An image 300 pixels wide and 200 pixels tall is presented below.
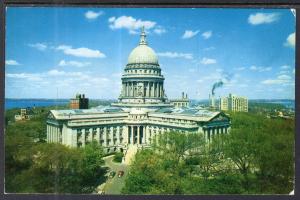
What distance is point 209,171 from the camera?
5922mm

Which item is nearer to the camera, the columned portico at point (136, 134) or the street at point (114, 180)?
the street at point (114, 180)

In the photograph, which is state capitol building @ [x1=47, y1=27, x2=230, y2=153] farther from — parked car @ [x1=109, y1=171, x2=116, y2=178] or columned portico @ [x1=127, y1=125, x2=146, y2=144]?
parked car @ [x1=109, y1=171, x2=116, y2=178]

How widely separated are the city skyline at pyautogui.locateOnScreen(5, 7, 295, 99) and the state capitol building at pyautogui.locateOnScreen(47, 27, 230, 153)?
0.20 m

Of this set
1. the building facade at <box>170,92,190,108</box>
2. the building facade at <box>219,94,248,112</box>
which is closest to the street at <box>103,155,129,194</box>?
the building facade at <box>170,92,190,108</box>

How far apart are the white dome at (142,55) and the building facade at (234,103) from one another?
4.01 ft

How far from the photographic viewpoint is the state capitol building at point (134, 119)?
588 centimetres

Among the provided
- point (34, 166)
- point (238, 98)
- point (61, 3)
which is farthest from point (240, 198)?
point (61, 3)

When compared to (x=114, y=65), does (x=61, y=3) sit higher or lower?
higher

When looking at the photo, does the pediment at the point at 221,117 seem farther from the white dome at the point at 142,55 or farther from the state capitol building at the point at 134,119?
the white dome at the point at 142,55

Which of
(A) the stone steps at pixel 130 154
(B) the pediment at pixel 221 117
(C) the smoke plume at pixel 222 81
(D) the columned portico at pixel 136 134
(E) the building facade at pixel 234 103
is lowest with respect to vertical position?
(A) the stone steps at pixel 130 154

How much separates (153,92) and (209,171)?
1522mm

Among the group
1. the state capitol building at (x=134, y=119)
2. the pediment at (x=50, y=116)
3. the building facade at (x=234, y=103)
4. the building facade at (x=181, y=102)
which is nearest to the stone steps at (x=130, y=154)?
the state capitol building at (x=134, y=119)

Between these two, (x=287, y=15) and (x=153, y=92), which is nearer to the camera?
(x=287, y=15)

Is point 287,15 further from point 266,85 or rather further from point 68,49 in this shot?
point 68,49
